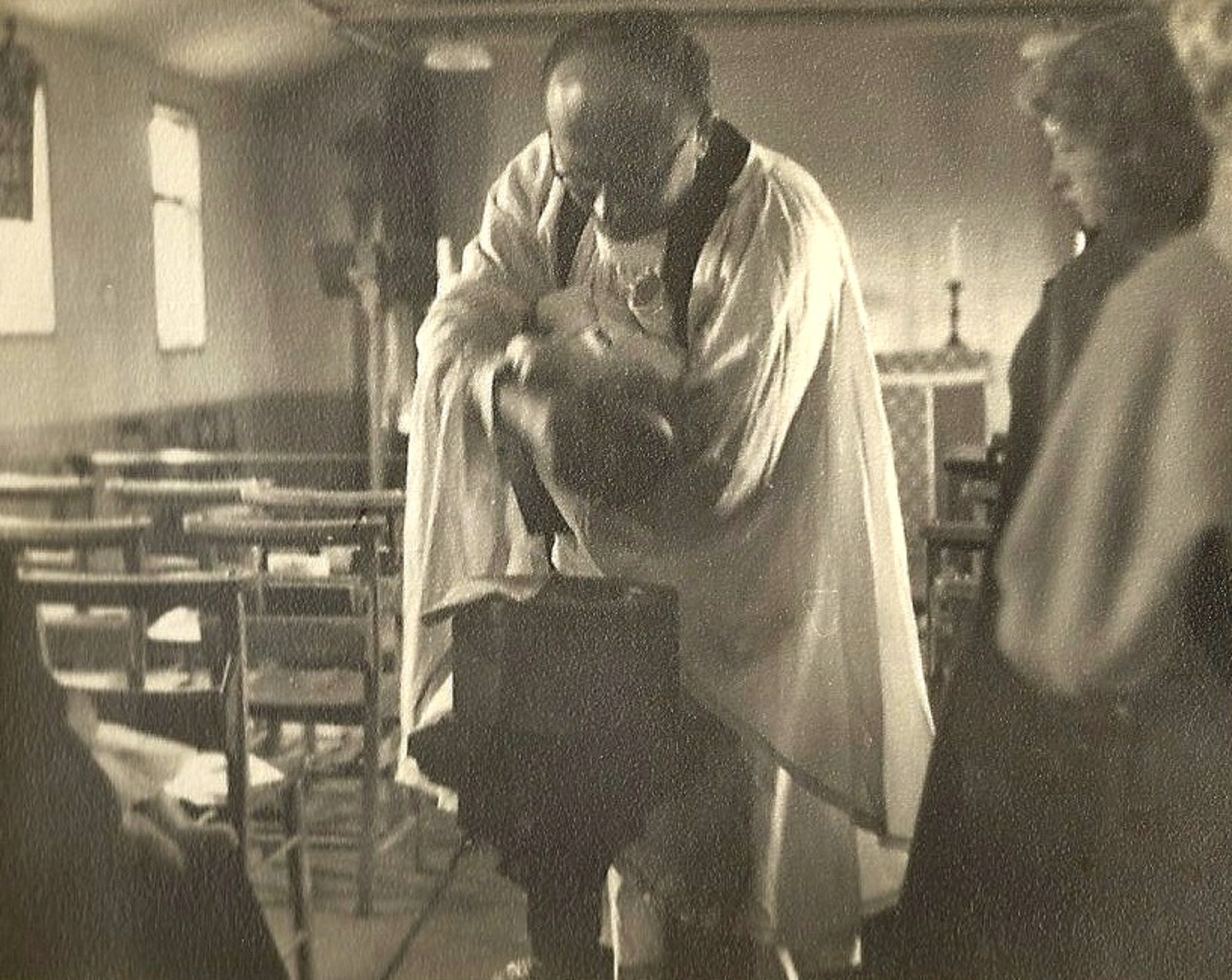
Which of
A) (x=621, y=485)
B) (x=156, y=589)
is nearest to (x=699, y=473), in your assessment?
(x=621, y=485)

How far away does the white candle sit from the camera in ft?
5.14

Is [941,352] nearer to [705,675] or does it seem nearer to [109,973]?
[705,675]

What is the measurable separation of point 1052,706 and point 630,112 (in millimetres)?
816

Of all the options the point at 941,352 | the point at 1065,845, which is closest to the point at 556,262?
the point at 941,352

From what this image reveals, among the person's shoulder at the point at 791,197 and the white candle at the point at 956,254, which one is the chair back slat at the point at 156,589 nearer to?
the person's shoulder at the point at 791,197

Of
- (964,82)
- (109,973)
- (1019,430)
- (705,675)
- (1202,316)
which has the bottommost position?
(109,973)

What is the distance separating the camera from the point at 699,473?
1.62 m

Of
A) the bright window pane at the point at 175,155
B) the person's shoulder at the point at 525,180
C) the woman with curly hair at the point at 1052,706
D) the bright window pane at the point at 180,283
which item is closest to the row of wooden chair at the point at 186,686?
the bright window pane at the point at 180,283

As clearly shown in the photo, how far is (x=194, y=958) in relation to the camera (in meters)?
1.73

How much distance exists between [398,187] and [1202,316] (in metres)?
0.91

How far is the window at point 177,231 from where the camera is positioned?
1.67 m

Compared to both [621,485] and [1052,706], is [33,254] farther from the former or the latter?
[1052,706]

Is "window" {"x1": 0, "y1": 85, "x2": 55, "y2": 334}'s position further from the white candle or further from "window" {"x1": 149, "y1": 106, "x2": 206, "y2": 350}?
the white candle

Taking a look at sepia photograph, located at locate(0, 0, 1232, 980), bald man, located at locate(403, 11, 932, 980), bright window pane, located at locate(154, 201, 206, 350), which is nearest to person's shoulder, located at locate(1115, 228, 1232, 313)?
sepia photograph, located at locate(0, 0, 1232, 980)
